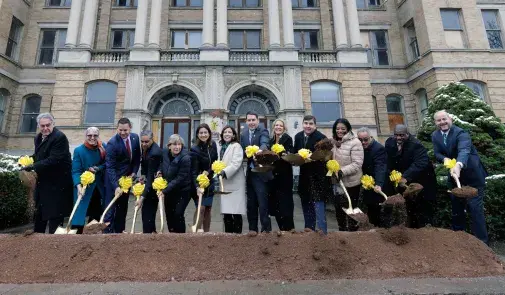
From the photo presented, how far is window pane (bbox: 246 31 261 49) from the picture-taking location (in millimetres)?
20031

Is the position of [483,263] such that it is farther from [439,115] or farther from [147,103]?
[147,103]

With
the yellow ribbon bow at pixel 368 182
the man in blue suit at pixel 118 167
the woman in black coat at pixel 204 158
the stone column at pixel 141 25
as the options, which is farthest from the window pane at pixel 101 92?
the yellow ribbon bow at pixel 368 182

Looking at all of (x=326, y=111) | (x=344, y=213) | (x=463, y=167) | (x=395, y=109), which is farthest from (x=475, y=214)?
(x=395, y=109)

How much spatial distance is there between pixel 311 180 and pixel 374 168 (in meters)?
1.16

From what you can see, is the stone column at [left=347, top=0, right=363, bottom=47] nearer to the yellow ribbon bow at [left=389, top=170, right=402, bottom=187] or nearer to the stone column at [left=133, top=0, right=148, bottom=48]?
the stone column at [left=133, top=0, right=148, bottom=48]

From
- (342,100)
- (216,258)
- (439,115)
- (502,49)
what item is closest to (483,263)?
(439,115)

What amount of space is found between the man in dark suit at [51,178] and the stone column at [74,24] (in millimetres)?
15706

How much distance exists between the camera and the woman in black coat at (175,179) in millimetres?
4930

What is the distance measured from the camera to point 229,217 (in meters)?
5.16

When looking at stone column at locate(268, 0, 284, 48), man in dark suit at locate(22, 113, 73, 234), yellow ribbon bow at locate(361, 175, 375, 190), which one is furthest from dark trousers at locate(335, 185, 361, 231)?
stone column at locate(268, 0, 284, 48)

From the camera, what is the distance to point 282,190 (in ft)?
16.9

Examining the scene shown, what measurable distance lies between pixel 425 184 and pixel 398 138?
0.91 m

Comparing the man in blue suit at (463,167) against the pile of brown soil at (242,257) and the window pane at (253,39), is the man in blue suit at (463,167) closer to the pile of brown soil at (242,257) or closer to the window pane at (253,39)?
the pile of brown soil at (242,257)

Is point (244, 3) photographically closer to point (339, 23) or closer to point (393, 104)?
point (339, 23)
